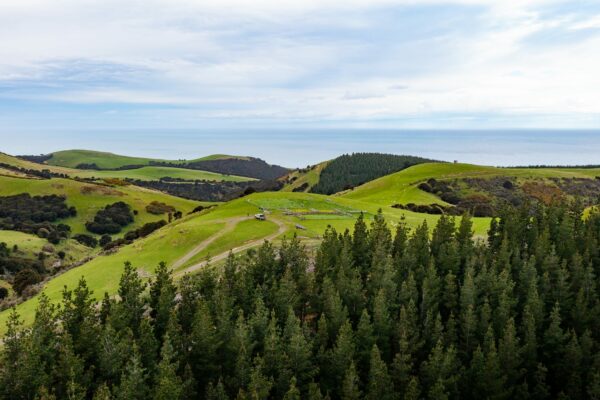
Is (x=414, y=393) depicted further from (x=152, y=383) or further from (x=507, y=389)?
(x=152, y=383)

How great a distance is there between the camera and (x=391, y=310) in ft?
141

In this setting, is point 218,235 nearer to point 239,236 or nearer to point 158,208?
point 239,236

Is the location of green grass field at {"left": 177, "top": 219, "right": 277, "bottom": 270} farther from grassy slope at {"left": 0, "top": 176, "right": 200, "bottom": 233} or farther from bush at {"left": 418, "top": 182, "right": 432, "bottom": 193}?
bush at {"left": 418, "top": 182, "right": 432, "bottom": 193}

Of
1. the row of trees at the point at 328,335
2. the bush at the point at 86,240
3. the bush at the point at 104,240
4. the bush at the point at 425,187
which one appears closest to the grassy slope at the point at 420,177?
the bush at the point at 425,187

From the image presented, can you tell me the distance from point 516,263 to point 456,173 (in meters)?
119

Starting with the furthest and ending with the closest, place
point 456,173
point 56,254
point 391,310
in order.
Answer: point 456,173
point 56,254
point 391,310

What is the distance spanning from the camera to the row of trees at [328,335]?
3119 cm

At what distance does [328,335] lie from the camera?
38.9 metres

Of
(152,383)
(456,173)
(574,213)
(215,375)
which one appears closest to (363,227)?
A: (215,375)

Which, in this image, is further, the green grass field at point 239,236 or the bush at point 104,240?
the bush at point 104,240

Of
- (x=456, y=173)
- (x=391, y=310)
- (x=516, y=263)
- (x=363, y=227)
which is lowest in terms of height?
(x=391, y=310)

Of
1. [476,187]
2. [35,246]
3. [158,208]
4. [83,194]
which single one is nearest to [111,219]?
[158,208]

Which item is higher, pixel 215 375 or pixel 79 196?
pixel 79 196

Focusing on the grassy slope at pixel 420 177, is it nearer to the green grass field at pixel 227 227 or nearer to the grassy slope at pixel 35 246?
the green grass field at pixel 227 227
